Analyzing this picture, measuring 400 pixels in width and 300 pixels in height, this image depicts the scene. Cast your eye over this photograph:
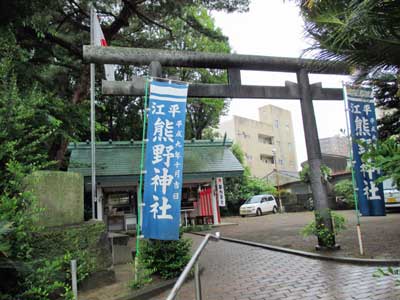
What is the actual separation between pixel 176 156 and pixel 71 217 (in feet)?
7.03

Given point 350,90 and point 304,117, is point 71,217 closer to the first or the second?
point 304,117

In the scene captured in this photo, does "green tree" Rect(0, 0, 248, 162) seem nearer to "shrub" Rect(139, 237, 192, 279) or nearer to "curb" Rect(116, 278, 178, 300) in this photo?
"shrub" Rect(139, 237, 192, 279)

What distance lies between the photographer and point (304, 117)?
763 centimetres

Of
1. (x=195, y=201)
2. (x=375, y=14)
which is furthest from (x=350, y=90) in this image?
(x=195, y=201)

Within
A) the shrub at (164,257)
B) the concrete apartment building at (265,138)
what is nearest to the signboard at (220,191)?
the shrub at (164,257)

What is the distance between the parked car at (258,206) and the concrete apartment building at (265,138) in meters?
12.7

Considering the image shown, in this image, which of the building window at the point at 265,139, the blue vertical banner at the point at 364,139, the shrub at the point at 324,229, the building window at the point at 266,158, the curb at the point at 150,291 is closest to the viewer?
the curb at the point at 150,291

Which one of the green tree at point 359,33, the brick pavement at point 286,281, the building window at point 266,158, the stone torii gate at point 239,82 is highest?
the building window at point 266,158

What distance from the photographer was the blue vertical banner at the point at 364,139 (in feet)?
21.8

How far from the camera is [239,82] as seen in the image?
7.28 m

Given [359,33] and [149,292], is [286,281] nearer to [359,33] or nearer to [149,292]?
[149,292]

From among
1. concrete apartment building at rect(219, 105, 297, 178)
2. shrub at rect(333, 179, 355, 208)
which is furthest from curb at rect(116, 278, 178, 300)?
concrete apartment building at rect(219, 105, 297, 178)

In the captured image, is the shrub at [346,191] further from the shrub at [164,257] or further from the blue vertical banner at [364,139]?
the shrub at [164,257]

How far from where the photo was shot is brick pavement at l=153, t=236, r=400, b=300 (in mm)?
4367
